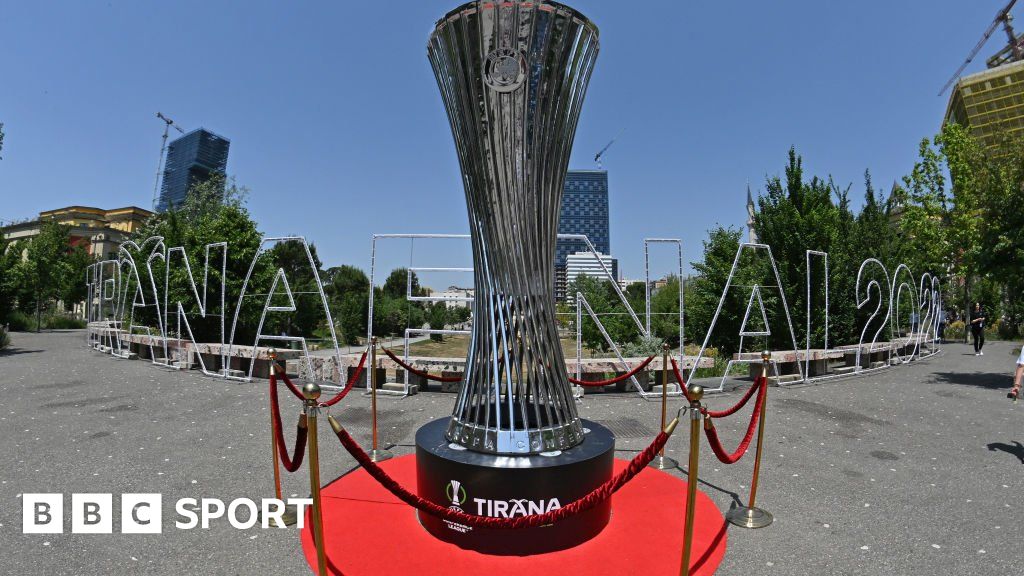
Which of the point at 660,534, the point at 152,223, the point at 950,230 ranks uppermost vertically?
the point at 152,223

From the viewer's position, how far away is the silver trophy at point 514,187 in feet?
11.3

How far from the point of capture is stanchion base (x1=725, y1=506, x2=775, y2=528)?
3.60m

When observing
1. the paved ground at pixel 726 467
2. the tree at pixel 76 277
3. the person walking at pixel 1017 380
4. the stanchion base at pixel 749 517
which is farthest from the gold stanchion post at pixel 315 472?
the tree at pixel 76 277

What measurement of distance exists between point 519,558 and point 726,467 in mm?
2588

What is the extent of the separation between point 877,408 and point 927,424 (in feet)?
3.22

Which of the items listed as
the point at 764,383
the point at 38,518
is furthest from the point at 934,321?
the point at 38,518

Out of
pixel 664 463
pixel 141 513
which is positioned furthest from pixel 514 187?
pixel 141 513

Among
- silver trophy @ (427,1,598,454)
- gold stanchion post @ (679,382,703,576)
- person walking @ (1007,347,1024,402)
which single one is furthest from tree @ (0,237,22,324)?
person walking @ (1007,347,1024,402)

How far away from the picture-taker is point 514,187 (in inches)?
141

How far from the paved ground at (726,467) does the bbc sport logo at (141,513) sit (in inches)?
3.6

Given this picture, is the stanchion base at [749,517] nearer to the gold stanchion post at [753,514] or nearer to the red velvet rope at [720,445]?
the gold stanchion post at [753,514]

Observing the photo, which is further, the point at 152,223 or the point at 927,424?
the point at 152,223

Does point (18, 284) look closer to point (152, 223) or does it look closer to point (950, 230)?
point (152, 223)

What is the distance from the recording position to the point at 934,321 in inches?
631
